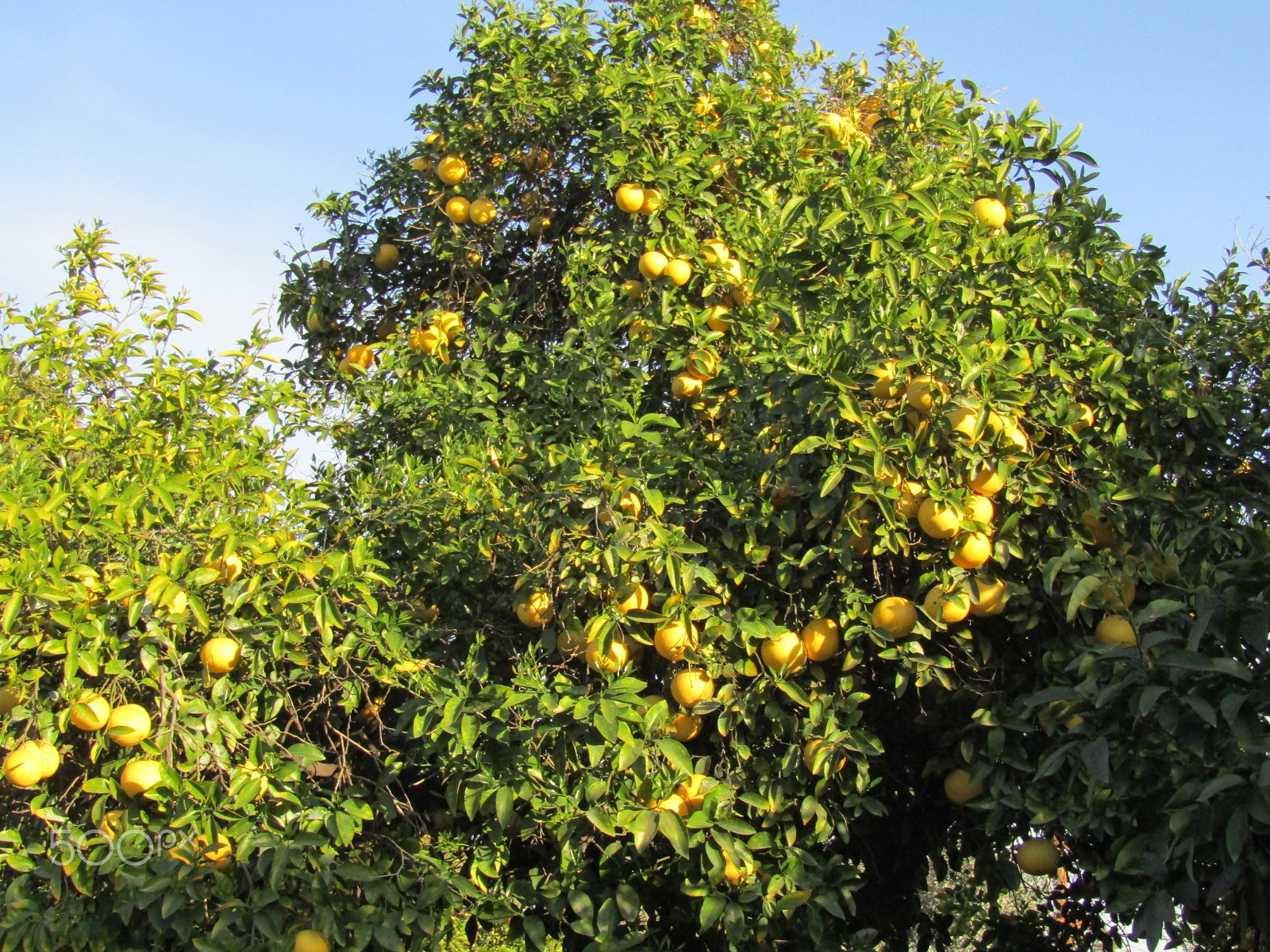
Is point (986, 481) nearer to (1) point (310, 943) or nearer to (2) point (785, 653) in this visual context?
(2) point (785, 653)

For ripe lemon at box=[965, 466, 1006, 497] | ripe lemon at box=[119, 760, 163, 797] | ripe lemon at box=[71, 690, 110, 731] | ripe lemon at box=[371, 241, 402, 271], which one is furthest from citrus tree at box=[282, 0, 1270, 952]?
ripe lemon at box=[371, 241, 402, 271]

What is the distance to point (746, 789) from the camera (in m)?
2.89

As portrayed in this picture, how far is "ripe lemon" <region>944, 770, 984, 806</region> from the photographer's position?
9.25ft

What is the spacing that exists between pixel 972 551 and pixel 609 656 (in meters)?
0.93

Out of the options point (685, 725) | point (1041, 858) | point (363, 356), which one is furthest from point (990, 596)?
point (363, 356)

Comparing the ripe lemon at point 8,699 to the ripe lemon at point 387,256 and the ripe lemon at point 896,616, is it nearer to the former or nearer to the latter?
the ripe lemon at point 896,616

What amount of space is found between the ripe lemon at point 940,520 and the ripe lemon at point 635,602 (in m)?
0.71

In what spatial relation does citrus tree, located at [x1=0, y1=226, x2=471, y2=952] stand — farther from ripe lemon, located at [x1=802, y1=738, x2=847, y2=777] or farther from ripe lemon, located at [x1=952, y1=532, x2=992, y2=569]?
ripe lemon, located at [x1=952, y1=532, x2=992, y2=569]

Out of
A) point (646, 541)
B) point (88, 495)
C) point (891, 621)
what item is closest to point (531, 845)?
point (646, 541)

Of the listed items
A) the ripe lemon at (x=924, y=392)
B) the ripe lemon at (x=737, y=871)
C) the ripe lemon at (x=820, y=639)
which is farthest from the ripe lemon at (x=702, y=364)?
the ripe lemon at (x=737, y=871)

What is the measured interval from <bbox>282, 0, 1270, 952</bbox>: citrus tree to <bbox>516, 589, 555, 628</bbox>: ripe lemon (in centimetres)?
1

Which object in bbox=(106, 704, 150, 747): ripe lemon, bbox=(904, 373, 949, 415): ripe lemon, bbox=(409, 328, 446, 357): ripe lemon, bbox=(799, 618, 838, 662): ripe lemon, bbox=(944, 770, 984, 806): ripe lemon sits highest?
bbox=(409, 328, 446, 357): ripe lemon

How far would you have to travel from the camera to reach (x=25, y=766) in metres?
2.54

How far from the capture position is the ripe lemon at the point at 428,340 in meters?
3.95
